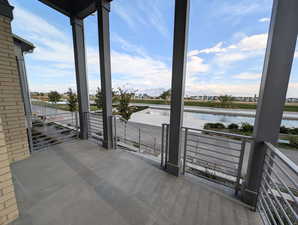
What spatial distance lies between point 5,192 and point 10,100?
69.2 inches

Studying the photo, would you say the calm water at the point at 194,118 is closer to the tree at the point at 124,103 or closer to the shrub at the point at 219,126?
the shrub at the point at 219,126

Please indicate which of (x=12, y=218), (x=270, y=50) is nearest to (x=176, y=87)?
(x=270, y=50)

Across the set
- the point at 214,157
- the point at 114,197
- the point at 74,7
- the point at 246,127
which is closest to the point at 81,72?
the point at 74,7

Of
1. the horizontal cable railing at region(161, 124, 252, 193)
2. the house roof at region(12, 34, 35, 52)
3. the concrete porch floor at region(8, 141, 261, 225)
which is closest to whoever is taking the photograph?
the concrete porch floor at region(8, 141, 261, 225)

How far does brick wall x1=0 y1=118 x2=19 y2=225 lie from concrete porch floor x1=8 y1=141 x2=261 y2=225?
0.33ft

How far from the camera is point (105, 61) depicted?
252 cm

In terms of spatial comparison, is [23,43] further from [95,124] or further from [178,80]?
[178,80]

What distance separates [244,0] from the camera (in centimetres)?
179

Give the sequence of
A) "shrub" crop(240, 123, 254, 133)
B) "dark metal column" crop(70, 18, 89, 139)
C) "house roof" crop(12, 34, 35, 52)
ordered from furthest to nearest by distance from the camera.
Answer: "shrub" crop(240, 123, 254, 133)
"dark metal column" crop(70, 18, 89, 139)
"house roof" crop(12, 34, 35, 52)

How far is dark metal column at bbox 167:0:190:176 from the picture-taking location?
61.4 inches

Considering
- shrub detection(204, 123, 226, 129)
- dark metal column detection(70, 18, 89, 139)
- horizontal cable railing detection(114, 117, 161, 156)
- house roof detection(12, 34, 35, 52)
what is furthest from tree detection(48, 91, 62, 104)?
shrub detection(204, 123, 226, 129)

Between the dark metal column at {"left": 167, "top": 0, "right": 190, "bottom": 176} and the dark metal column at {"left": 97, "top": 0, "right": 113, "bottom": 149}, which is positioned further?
the dark metal column at {"left": 97, "top": 0, "right": 113, "bottom": 149}

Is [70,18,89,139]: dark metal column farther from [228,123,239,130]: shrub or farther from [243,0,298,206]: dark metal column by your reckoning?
[228,123,239,130]: shrub

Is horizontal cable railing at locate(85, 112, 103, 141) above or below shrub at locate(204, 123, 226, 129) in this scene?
above
